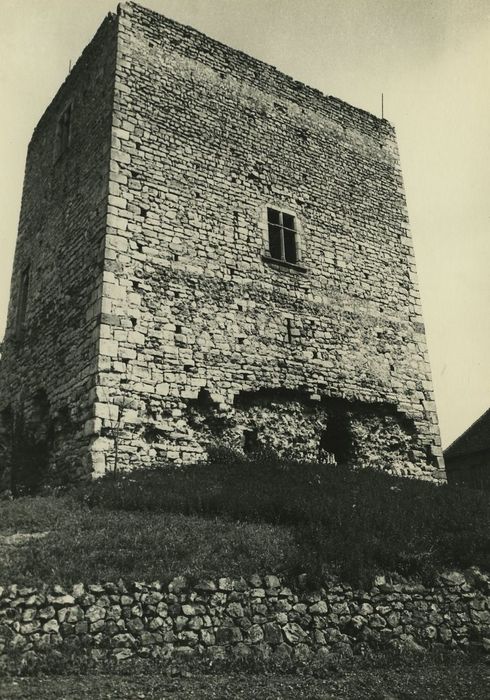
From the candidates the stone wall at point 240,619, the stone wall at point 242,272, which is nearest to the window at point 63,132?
the stone wall at point 242,272

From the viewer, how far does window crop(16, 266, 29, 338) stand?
13613mm

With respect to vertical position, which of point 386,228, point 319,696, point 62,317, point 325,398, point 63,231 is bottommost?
point 319,696

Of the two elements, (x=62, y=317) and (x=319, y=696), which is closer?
(x=319, y=696)

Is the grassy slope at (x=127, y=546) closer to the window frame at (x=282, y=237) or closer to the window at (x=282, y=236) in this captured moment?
the window frame at (x=282, y=237)

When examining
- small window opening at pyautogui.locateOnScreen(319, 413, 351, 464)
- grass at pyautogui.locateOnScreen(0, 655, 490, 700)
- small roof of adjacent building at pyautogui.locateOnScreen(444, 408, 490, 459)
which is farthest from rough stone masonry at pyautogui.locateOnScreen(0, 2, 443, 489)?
small roof of adjacent building at pyautogui.locateOnScreen(444, 408, 490, 459)

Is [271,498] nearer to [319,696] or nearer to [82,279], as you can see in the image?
[319,696]

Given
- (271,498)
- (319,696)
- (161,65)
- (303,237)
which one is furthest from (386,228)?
(319,696)

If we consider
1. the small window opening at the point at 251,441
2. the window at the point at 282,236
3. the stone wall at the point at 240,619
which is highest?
the window at the point at 282,236

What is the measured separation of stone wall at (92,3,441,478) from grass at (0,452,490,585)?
4.71 feet

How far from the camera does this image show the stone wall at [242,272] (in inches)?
411

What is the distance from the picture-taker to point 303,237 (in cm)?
1337

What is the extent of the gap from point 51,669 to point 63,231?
31.0 feet

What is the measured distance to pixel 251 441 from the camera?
36.3 ft

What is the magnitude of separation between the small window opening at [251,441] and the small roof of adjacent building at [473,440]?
44.4 feet
